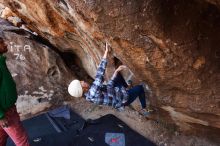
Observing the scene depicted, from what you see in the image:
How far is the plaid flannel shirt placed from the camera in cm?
454

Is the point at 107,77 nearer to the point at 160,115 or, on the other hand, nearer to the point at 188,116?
the point at 160,115

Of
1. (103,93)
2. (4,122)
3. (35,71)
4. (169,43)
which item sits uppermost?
(169,43)

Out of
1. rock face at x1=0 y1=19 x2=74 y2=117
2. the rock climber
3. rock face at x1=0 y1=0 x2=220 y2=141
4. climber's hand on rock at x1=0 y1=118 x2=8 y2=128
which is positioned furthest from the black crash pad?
climber's hand on rock at x1=0 y1=118 x2=8 y2=128

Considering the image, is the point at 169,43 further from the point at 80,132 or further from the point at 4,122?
the point at 80,132

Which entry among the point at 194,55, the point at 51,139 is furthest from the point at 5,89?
the point at 194,55

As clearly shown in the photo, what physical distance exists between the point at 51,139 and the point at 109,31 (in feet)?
8.18

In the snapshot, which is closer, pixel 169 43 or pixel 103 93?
pixel 169 43

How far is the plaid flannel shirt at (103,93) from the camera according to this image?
14.9 feet

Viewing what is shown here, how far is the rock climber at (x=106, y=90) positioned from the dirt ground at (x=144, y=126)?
659mm

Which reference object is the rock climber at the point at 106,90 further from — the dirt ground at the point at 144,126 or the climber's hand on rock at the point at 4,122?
the climber's hand on rock at the point at 4,122

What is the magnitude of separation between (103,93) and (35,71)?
8.70 ft

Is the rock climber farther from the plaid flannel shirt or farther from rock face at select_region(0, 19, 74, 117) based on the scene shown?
rock face at select_region(0, 19, 74, 117)

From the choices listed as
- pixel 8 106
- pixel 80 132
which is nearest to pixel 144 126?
pixel 80 132

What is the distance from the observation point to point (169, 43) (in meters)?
3.80
